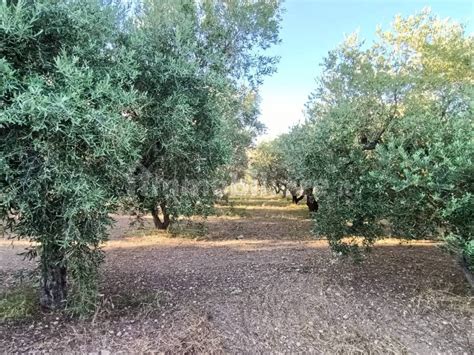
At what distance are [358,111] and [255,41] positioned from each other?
4.66 metres

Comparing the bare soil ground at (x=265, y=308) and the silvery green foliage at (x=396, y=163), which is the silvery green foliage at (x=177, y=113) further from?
the silvery green foliage at (x=396, y=163)

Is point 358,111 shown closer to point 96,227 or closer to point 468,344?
point 468,344

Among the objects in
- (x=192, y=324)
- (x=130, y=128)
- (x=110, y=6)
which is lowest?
(x=192, y=324)

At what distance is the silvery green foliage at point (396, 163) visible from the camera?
4125 millimetres

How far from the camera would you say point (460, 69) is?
28.1 feet

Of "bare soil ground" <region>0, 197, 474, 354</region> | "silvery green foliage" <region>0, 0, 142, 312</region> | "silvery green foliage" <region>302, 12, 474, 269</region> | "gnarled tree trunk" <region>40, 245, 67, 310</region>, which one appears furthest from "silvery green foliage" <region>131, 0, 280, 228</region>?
"silvery green foliage" <region>302, 12, 474, 269</region>

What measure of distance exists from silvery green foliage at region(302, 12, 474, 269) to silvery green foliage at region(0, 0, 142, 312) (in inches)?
130

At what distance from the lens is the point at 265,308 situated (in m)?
4.71

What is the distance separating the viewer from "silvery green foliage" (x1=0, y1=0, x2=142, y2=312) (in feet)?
9.74

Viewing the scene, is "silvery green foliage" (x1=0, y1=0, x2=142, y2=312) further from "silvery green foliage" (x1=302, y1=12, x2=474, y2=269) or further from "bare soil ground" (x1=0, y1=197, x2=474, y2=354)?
"silvery green foliage" (x1=302, y1=12, x2=474, y2=269)

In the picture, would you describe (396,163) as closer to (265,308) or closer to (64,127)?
(265,308)

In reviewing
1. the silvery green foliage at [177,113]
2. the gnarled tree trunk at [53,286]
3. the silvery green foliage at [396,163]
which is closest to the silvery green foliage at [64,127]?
the silvery green foliage at [177,113]

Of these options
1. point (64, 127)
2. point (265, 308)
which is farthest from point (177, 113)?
point (265, 308)

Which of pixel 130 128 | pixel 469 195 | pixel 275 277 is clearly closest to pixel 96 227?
pixel 130 128
